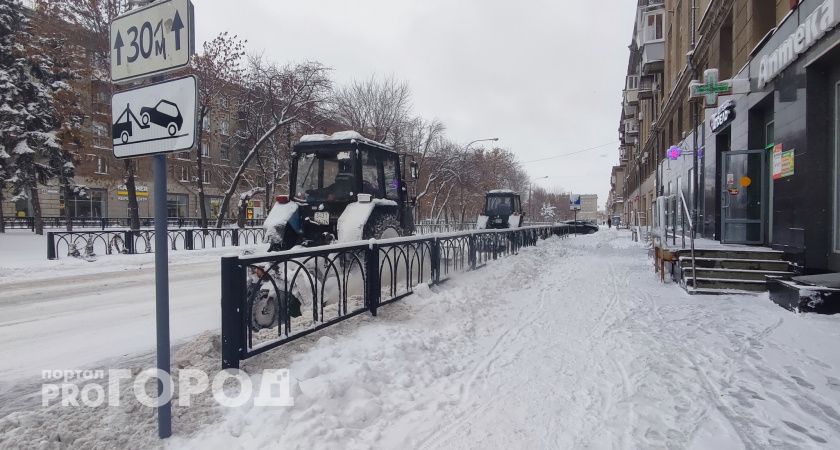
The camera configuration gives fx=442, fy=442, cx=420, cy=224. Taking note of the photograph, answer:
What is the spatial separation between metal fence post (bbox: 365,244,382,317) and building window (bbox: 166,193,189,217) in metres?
47.4

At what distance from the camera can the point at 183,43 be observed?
2.72 metres

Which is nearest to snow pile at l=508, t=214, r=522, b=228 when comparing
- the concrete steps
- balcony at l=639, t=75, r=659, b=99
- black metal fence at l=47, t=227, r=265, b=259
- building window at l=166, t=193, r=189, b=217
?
black metal fence at l=47, t=227, r=265, b=259

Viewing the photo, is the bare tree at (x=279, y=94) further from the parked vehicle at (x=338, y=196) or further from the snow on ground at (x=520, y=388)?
the snow on ground at (x=520, y=388)

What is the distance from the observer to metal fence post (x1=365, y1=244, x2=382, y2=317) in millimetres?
6027

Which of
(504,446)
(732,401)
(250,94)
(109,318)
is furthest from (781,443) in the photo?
(250,94)

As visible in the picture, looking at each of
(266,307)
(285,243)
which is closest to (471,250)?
(285,243)

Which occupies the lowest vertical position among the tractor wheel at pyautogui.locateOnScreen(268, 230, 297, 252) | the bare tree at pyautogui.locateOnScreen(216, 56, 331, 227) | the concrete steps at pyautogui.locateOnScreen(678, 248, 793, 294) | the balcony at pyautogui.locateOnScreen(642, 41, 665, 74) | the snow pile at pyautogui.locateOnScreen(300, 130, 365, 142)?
the concrete steps at pyautogui.locateOnScreen(678, 248, 793, 294)

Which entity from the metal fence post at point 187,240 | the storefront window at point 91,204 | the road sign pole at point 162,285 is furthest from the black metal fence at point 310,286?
the storefront window at point 91,204

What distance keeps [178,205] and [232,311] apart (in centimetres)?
5090

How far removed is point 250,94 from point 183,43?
24034mm

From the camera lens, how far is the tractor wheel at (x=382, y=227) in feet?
24.4

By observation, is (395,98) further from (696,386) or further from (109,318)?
(696,386)

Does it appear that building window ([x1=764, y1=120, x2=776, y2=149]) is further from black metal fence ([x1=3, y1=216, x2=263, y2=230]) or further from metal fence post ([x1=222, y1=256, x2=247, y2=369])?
black metal fence ([x1=3, y1=216, x2=263, y2=230])

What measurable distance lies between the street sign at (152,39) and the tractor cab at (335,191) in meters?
4.31
